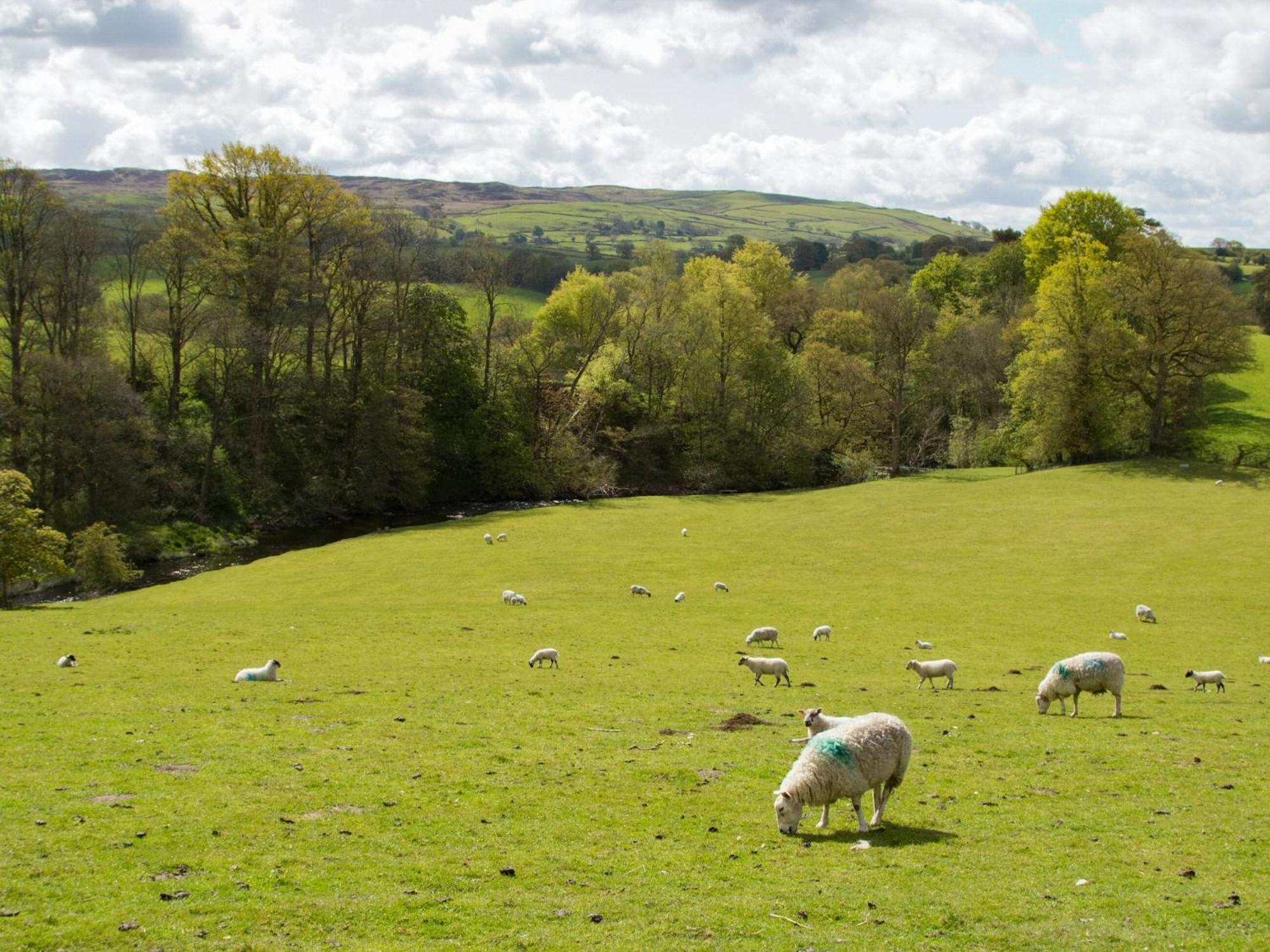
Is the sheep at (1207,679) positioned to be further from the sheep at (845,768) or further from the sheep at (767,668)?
the sheep at (845,768)

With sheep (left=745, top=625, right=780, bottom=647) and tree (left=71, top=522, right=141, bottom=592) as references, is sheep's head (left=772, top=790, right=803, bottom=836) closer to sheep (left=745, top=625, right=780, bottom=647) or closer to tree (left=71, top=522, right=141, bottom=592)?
sheep (left=745, top=625, right=780, bottom=647)

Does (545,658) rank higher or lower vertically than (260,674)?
lower

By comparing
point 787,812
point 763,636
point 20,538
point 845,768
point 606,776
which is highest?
point 845,768

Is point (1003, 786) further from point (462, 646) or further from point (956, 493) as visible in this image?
point (956, 493)

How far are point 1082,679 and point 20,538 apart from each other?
1534 inches

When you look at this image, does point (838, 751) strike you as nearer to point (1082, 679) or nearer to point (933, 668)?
point (1082, 679)

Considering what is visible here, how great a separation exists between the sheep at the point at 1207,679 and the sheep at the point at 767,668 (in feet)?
33.8

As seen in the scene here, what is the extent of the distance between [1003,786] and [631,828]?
6.54 meters

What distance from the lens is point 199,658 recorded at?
26672mm

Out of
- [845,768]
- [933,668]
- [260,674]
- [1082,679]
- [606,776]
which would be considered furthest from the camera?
[933,668]

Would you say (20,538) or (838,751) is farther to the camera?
(20,538)

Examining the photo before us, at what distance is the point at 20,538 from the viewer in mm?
38562

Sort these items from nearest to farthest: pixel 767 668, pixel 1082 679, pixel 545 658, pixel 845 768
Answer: pixel 845 768, pixel 1082 679, pixel 767 668, pixel 545 658

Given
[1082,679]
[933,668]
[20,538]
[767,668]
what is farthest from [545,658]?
[20,538]
